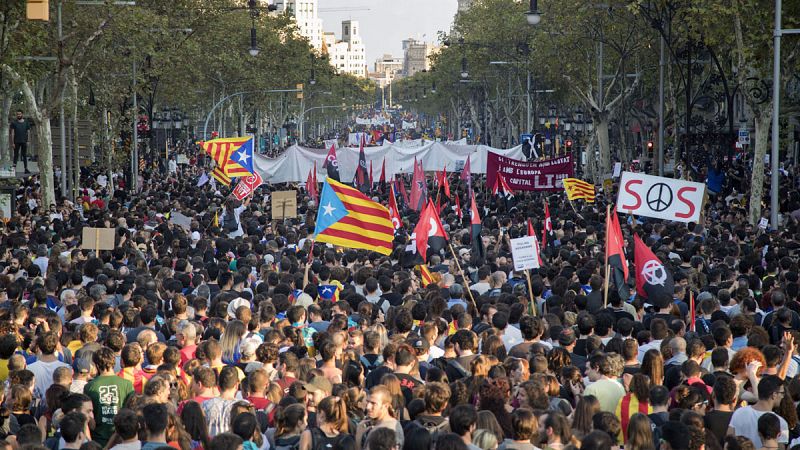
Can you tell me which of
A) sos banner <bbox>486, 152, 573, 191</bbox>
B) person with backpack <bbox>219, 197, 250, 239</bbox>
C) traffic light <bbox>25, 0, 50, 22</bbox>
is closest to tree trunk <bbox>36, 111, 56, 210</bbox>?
person with backpack <bbox>219, 197, 250, 239</bbox>

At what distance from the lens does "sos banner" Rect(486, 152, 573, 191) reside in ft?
91.2

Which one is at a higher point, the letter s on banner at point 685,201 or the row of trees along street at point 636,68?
the row of trees along street at point 636,68

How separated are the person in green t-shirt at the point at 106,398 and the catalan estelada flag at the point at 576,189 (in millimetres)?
17356

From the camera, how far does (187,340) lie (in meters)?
11.0

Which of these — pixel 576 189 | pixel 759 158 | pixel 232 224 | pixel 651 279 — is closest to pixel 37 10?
pixel 232 224

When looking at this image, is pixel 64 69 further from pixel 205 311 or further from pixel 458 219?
pixel 205 311

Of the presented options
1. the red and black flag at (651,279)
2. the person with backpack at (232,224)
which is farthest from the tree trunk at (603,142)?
the red and black flag at (651,279)

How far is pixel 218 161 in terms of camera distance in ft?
92.8

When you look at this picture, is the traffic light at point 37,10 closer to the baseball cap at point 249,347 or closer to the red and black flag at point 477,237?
the red and black flag at point 477,237

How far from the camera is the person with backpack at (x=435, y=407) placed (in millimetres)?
8141

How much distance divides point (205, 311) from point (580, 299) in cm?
389

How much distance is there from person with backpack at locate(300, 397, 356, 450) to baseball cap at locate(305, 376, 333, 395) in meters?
0.57

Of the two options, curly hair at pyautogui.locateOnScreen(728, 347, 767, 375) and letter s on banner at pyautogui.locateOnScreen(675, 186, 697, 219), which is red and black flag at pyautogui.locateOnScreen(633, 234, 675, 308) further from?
curly hair at pyautogui.locateOnScreen(728, 347, 767, 375)

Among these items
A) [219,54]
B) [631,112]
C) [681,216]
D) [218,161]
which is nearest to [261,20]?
[219,54]
